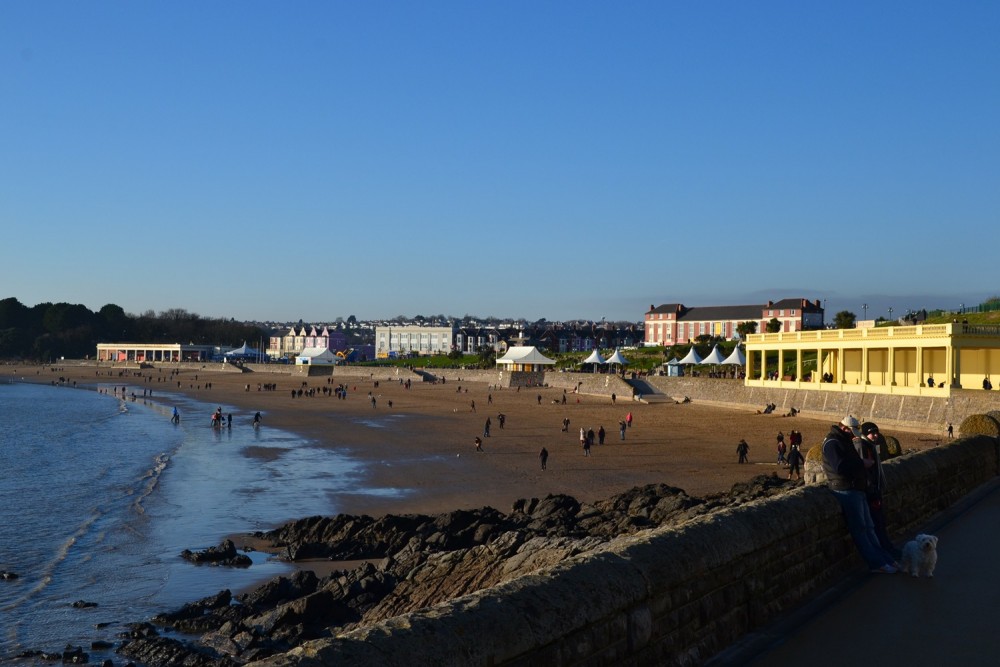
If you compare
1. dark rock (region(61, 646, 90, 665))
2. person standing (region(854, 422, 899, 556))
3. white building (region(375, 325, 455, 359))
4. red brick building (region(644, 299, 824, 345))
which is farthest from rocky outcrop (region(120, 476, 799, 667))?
white building (region(375, 325, 455, 359))

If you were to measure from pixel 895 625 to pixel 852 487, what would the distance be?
171 centimetres

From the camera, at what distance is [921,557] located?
339 inches

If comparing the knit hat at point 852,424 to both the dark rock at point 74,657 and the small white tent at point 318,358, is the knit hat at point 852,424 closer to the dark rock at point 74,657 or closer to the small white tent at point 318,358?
the dark rock at point 74,657

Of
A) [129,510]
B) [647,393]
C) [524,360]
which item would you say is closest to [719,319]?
[524,360]

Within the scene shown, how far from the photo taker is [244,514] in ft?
81.3

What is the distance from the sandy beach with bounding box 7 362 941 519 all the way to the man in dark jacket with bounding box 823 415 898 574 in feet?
53.1

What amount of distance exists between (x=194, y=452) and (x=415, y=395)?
38901 mm

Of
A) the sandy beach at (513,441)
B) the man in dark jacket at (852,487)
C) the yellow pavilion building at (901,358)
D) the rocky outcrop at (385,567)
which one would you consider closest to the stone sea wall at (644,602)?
the man in dark jacket at (852,487)

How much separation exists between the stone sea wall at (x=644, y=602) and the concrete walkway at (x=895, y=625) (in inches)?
7.9

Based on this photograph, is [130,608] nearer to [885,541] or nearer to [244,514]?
[244,514]

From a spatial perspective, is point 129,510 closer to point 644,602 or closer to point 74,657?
point 74,657

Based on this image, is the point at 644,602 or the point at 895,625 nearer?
the point at 644,602

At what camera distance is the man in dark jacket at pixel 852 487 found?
8609mm

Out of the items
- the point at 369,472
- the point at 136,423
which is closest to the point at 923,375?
the point at 369,472
